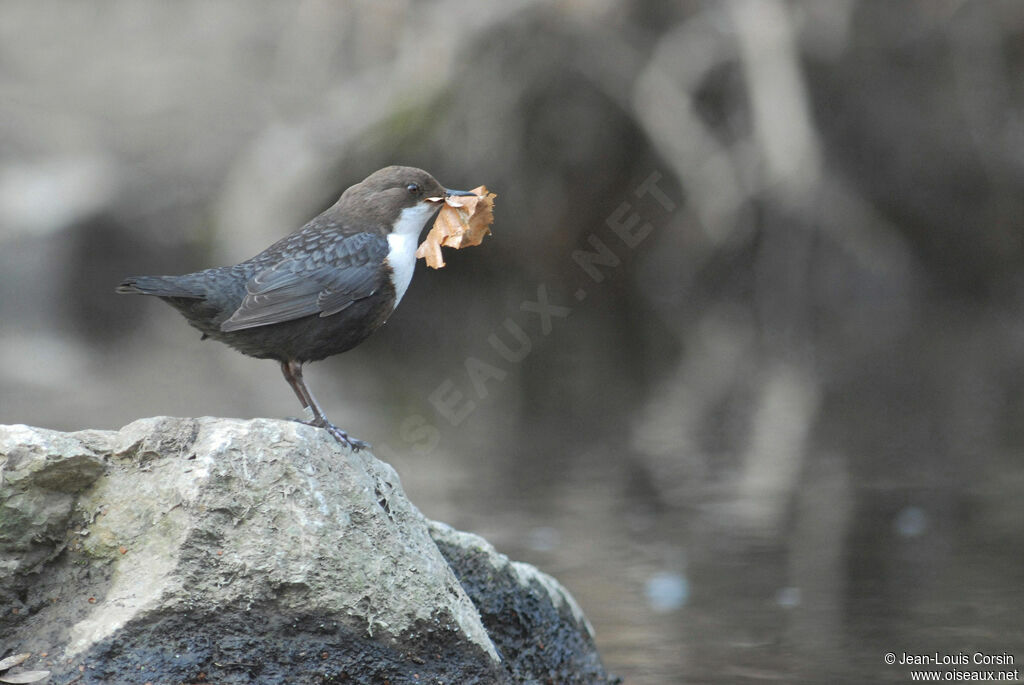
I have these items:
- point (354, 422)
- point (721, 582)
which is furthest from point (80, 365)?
point (721, 582)

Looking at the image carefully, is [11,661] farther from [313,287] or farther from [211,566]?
[313,287]

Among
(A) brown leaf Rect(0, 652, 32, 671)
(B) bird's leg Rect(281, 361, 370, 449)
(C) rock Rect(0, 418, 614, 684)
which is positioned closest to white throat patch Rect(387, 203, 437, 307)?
(B) bird's leg Rect(281, 361, 370, 449)

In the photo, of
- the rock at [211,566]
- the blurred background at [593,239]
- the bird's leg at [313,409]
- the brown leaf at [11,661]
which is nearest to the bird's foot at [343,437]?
the bird's leg at [313,409]

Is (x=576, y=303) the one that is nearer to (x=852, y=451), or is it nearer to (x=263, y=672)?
(x=852, y=451)

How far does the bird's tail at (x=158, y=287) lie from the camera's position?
372 centimetres

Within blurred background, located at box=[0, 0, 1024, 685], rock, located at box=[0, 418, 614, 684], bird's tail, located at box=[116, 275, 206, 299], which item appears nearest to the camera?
rock, located at box=[0, 418, 614, 684]

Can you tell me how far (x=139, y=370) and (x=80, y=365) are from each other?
674mm

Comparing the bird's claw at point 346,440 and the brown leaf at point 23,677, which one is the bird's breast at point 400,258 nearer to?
the bird's claw at point 346,440

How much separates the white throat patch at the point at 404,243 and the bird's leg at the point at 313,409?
41 cm

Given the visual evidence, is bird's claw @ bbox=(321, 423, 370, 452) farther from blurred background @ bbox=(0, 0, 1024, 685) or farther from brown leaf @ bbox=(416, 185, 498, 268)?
blurred background @ bbox=(0, 0, 1024, 685)

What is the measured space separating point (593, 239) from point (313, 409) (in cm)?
1260

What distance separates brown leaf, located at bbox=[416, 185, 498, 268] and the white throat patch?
50mm

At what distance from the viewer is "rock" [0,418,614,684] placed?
126 inches

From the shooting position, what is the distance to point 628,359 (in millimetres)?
12258
